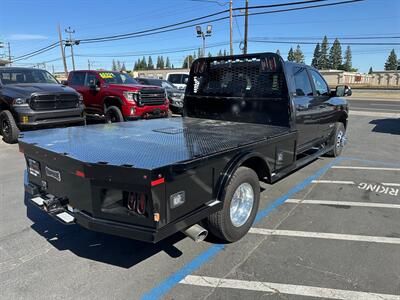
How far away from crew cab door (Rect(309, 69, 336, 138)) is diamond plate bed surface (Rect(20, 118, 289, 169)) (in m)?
1.74

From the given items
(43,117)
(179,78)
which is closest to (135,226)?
(43,117)

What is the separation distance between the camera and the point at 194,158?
287 cm

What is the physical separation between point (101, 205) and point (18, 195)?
3140 millimetres

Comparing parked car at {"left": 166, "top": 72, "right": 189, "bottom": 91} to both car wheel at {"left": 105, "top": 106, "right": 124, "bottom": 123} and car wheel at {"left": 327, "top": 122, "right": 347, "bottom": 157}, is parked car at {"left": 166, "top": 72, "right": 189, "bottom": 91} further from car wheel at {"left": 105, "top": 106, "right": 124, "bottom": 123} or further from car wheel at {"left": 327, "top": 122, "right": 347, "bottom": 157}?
car wheel at {"left": 327, "top": 122, "right": 347, "bottom": 157}

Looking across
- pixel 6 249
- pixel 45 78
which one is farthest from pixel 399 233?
pixel 45 78

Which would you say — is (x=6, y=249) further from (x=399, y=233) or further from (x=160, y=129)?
(x=399, y=233)

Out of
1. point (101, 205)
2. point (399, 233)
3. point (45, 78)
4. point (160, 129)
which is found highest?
point (45, 78)

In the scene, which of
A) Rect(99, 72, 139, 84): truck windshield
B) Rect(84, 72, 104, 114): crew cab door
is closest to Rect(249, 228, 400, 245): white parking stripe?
Rect(84, 72, 104, 114): crew cab door

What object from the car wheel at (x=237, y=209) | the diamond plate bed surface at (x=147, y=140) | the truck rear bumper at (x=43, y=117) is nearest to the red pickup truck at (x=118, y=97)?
the truck rear bumper at (x=43, y=117)

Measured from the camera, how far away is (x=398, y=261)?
3.33 metres

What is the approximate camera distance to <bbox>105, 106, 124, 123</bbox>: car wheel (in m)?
10.5

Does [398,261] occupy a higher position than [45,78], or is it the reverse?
[45,78]

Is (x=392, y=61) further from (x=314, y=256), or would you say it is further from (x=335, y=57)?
(x=314, y=256)

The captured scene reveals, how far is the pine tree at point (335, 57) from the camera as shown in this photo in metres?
138
